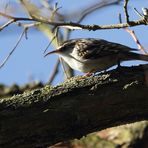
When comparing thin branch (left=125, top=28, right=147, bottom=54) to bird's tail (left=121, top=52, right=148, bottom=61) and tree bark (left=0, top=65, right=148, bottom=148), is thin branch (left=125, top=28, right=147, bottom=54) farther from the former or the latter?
tree bark (left=0, top=65, right=148, bottom=148)

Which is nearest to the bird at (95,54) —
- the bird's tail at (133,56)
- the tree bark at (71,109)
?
the bird's tail at (133,56)

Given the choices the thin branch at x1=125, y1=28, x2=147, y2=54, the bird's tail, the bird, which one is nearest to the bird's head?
the bird

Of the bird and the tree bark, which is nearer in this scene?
the tree bark

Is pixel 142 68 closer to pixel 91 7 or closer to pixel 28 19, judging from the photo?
pixel 28 19

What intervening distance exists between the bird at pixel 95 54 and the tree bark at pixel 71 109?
47cm

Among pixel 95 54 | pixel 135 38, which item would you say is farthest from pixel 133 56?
pixel 95 54

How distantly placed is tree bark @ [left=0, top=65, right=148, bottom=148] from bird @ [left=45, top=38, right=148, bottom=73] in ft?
1.55

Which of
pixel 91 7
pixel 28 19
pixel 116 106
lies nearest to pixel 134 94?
pixel 116 106

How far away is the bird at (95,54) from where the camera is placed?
4.01 meters

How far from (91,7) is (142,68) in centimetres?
197

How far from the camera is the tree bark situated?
3.32 meters

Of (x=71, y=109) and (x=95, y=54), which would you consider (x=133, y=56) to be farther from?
(x=71, y=109)

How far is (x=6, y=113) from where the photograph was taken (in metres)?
3.32

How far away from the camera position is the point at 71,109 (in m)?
3.38
